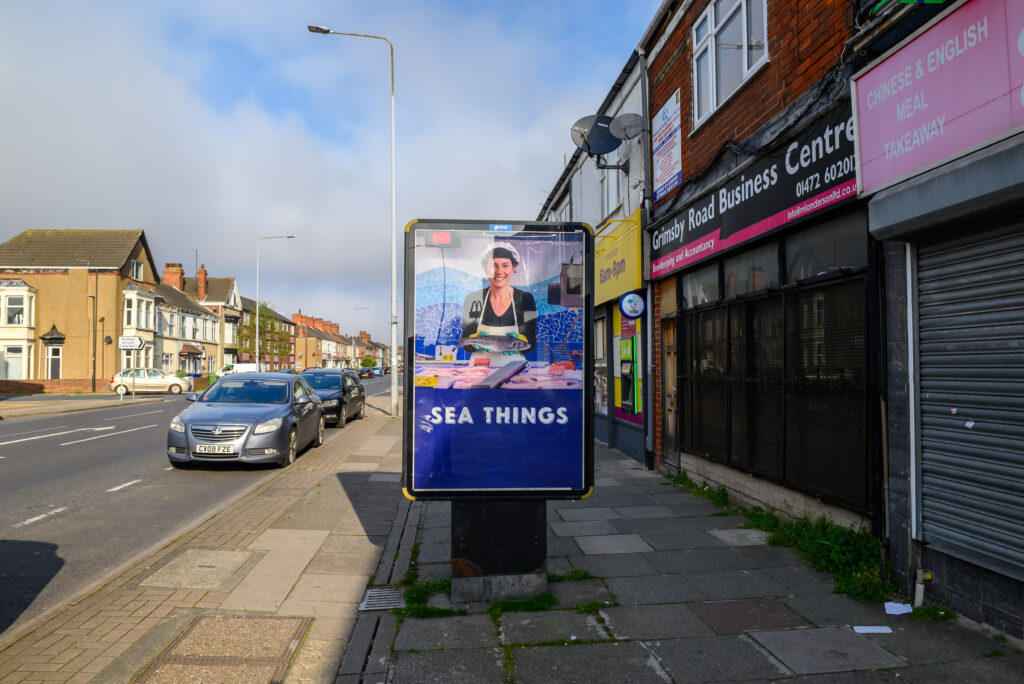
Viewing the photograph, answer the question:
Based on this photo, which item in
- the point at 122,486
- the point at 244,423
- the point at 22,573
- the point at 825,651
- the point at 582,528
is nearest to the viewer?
the point at 825,651

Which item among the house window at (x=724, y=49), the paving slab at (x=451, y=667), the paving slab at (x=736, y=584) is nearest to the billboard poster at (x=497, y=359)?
the paving slab at (x=451, y=667)

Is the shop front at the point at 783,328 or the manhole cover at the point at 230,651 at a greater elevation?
the shop front at the point at 783,328

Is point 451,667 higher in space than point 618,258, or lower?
lower

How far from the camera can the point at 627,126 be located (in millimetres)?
10930

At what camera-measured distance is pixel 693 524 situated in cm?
686

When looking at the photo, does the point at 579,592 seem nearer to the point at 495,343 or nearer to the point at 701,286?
the point at 495,343

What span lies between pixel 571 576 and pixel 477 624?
116 centimetres

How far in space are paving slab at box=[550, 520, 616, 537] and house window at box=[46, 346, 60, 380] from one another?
160 ft

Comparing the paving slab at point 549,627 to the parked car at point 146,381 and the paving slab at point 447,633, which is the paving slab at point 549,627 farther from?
the parked car at point 146,381

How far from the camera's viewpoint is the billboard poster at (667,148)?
31.9 ft

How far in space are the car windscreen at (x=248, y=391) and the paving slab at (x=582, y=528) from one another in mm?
6743

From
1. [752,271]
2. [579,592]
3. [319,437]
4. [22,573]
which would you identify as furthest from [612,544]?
[319,437]

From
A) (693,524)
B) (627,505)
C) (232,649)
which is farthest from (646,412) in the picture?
(232,649)

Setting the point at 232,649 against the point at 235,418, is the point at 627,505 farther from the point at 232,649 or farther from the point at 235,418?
the point at 235,418
